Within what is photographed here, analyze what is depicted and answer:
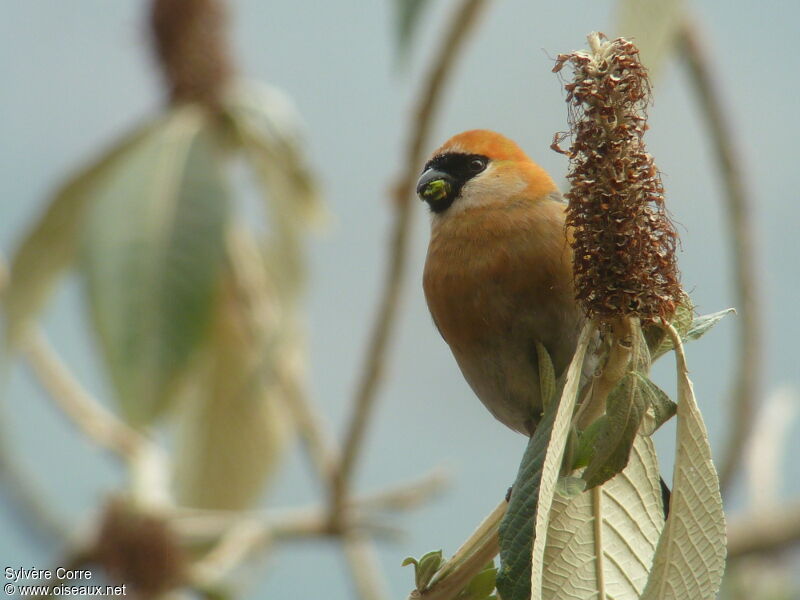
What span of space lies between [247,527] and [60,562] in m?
0.89

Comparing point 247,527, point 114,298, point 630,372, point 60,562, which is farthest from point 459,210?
point 60,562

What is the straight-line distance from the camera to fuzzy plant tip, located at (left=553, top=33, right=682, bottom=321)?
5.52 ft

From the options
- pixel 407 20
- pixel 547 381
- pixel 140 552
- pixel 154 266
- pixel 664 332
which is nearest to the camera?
pixel 664 332

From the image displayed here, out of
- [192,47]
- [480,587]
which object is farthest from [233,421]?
[480,587]

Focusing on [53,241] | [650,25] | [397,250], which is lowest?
[397,250]

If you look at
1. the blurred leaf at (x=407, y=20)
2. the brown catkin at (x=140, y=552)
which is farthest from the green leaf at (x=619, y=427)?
the brown catkin at (x=140, y=552)

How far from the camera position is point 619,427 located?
1.55 metres

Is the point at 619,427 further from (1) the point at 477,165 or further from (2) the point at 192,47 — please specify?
(2) the point at 192,47

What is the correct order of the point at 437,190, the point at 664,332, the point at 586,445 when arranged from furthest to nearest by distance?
the point at 437,190
the point at 664,332
the point at 586,445

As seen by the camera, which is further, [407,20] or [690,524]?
[407,20]

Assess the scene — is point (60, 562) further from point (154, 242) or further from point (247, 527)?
point (154, 242)

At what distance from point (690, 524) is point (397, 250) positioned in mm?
2448

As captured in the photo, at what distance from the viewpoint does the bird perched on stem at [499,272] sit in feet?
7.80

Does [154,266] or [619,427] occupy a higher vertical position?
[154,266]
